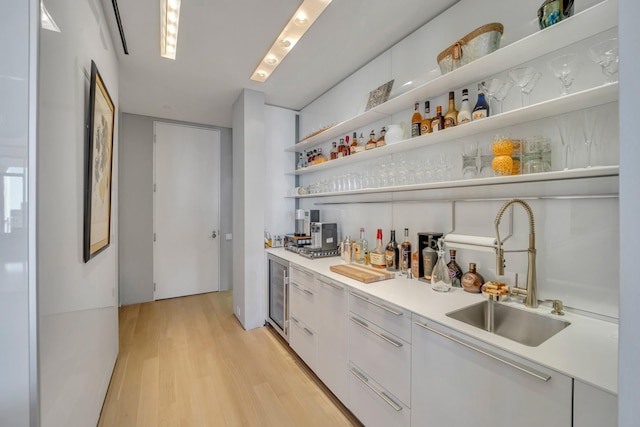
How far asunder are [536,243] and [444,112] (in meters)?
0.99

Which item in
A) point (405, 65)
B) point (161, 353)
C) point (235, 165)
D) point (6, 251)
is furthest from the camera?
point (235, 165)

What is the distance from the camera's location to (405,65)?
210 centimetres

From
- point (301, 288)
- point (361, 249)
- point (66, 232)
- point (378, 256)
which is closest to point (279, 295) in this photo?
point (301, 288)

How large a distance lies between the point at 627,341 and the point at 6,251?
156cm

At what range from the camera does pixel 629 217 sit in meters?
0.53

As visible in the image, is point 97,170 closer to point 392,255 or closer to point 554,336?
point 392,255

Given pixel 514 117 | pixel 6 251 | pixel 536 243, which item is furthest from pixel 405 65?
pixel 6 251

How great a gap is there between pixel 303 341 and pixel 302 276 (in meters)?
0.56

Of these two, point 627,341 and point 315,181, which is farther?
point 315,181

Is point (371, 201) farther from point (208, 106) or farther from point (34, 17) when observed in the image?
point (208, 106)

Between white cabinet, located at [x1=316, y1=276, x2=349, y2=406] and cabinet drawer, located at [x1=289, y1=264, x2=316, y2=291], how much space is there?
0.36 feet

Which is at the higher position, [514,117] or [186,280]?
[514,117]

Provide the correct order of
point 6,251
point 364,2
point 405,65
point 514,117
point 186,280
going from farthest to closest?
point 186,280
point 405,65
point 364,2
point 514,117
point 6,251

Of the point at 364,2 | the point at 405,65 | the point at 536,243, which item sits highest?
the point at 364,2
